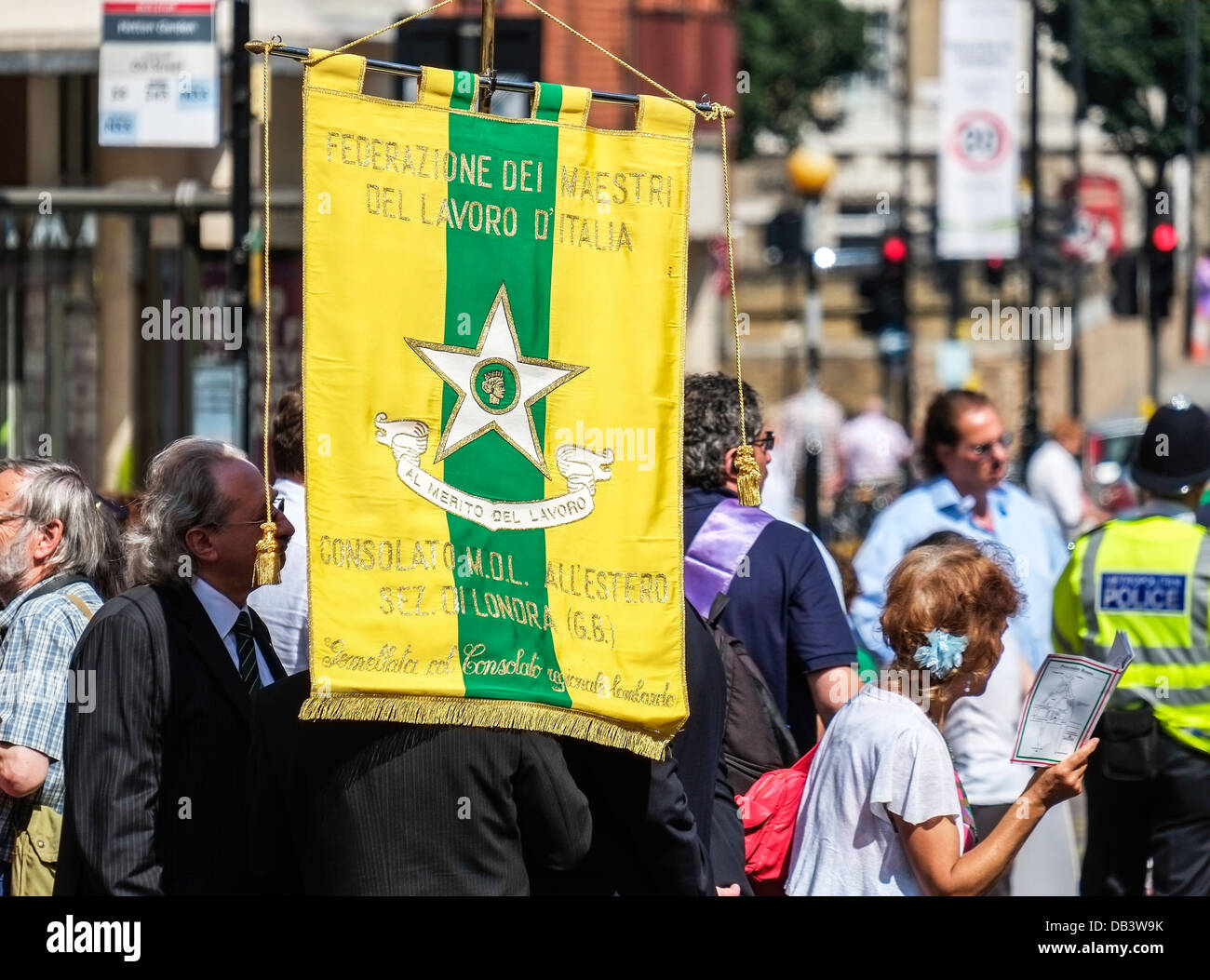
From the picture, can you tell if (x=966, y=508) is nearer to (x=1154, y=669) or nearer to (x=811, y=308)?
(x=1154, y=669)

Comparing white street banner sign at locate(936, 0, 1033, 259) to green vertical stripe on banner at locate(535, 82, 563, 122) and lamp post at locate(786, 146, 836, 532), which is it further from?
green vertical stripe on banner at locate(535, 82, 563, 122)

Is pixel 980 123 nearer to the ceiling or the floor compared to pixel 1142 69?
nearer to the floor

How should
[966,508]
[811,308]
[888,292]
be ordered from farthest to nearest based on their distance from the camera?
1. [888,292]
2. [811,308]
3. [966,508]

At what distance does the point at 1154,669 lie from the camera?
5.71 m

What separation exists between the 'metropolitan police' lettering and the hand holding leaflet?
1.55 m

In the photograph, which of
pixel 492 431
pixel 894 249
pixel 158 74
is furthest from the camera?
pixel 894 249

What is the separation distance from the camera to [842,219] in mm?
50281

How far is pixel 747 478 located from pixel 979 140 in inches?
631

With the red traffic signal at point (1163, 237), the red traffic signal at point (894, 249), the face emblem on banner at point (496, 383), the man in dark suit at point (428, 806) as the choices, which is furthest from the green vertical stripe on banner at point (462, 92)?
the red traffic signal at point (1163, 237)

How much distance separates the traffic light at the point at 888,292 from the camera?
18609 mm

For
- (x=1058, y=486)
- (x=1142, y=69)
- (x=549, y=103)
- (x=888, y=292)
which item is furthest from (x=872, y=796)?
(x=1142, y=69)
